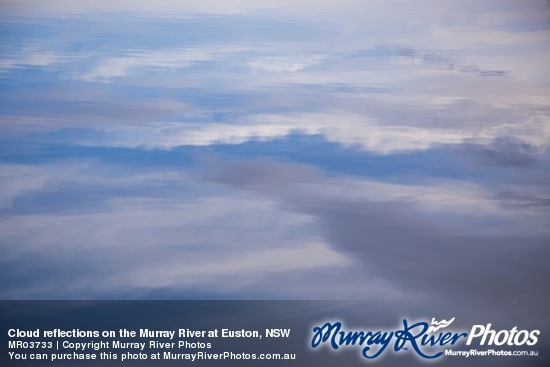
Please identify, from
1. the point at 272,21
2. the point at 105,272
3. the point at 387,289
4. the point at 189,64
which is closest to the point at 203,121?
the point at 189,64

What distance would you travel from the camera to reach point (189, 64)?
346 centimetres

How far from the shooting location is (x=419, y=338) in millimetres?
3398

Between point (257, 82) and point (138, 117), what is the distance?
23.5 inches

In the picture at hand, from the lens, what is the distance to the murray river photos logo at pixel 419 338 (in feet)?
11.1

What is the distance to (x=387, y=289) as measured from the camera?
11.1ft

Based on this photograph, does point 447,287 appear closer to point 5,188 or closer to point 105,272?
point 105,272

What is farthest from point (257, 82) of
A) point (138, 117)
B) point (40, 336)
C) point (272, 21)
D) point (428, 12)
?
point (40, 336)

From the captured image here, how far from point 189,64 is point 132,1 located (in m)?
0.41

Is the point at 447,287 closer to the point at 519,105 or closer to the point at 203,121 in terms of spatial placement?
the point at 519,105

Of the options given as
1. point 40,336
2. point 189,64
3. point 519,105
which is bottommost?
point 40,336

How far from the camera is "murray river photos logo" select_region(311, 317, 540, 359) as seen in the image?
11.1 ft

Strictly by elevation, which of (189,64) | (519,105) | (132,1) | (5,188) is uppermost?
(132,1)

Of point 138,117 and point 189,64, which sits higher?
point 189,64

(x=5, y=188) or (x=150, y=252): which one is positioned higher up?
(x=5, y=188)
